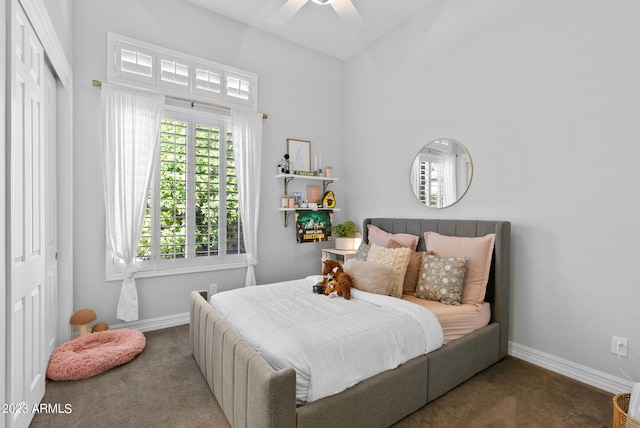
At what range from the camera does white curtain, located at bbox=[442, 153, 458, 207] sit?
3098 millimetres

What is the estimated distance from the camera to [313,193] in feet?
13.9

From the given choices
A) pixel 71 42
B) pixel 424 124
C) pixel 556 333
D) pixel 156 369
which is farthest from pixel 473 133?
pixel 71 42

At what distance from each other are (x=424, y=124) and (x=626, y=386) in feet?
8.72

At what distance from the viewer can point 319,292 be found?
2523 millimetres

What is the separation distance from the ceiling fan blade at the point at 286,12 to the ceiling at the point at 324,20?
0.05 metres

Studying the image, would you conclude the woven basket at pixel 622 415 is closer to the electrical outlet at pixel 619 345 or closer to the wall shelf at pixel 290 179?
the electrical outlet at pixel 619 345

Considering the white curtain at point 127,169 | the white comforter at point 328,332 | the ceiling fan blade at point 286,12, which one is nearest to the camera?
the white comforter at point 328,332

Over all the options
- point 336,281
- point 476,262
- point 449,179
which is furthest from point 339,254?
point 476,262

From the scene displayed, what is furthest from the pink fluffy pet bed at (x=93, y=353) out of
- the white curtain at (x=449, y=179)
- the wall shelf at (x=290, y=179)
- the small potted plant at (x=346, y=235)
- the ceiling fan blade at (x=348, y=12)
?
the ceiling fan blade at (x=348, y=12)

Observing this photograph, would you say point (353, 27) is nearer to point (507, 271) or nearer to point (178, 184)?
point (178, 184)

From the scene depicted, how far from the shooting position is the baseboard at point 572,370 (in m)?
2.12

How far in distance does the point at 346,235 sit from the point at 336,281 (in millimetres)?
1671

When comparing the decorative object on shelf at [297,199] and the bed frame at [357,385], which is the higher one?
the decorative object on shelf at [297,199]

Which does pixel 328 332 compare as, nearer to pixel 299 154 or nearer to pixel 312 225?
pixel 312 225
